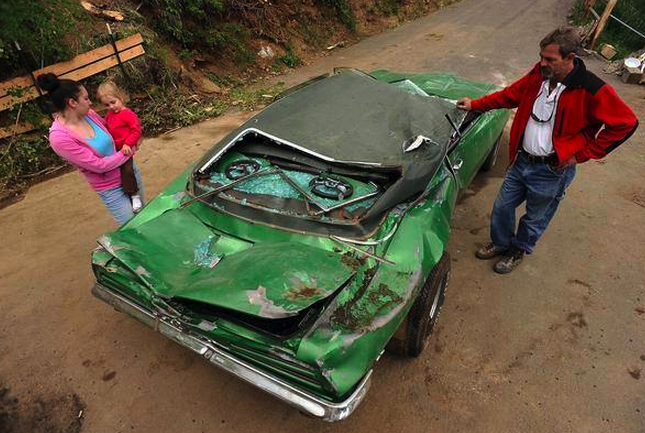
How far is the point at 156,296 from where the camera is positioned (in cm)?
212

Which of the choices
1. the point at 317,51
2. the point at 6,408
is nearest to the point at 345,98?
the point at 6,408

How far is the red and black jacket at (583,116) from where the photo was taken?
240cm

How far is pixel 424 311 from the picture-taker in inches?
97.7

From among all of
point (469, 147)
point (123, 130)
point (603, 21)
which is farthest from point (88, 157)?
point (603, 21)

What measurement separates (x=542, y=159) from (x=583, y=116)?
15.9 inches

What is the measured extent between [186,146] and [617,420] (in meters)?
5.44

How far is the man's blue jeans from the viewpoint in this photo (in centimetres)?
289

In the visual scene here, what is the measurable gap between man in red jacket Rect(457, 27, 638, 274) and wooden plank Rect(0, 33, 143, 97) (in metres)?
5.31

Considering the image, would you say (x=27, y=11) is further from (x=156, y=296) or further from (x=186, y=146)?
(x=156, y=296)

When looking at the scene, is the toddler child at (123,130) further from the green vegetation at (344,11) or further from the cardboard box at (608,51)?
the cardboard box at (608,51)

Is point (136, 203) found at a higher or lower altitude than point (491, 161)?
higher

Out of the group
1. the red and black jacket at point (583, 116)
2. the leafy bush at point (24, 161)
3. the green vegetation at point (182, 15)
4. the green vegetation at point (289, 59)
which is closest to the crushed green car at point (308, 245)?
the red and black jacket at point (583, 116)

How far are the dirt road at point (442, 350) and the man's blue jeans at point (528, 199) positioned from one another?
0.33 m

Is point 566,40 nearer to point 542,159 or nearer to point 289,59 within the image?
point 542,159
